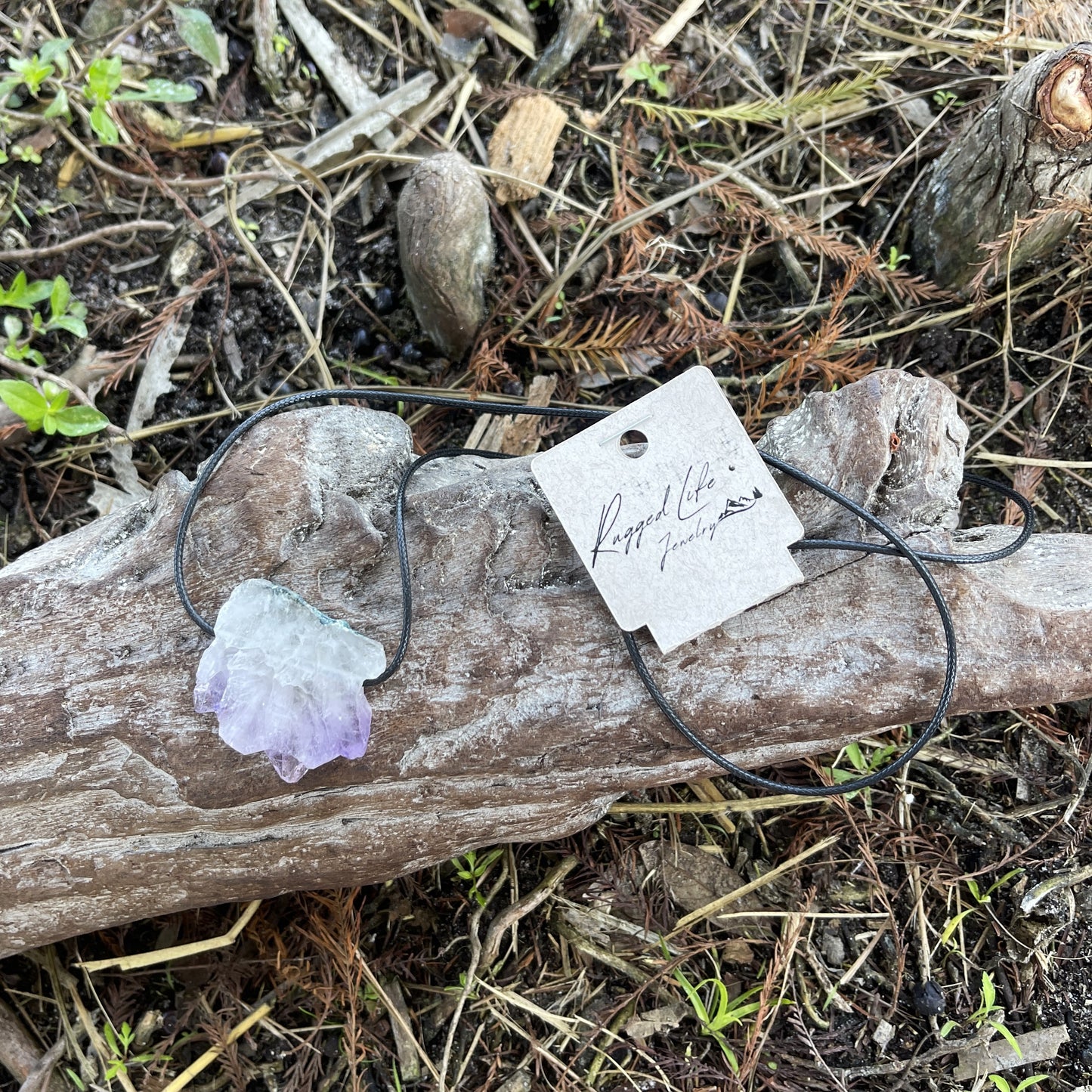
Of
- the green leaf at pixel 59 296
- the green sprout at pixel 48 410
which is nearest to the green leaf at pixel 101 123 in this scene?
the green leaf at pixel 59 296

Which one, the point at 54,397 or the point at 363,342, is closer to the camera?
the point at 54,397

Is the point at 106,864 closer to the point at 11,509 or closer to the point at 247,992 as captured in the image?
the point at 247,992

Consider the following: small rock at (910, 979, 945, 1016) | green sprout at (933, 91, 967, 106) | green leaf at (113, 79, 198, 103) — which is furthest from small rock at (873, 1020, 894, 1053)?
green leaf at (113, 79, 198, 103)

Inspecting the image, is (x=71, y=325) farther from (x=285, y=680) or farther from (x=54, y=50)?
(x=285, y=680)

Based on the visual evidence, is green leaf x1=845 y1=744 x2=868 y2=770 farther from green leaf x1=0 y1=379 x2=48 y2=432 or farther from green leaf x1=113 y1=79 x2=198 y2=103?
green leaf x1=113 y1=79 x2=198 y2=103

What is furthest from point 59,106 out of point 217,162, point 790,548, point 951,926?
point 951,926

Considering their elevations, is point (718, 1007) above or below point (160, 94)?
below
